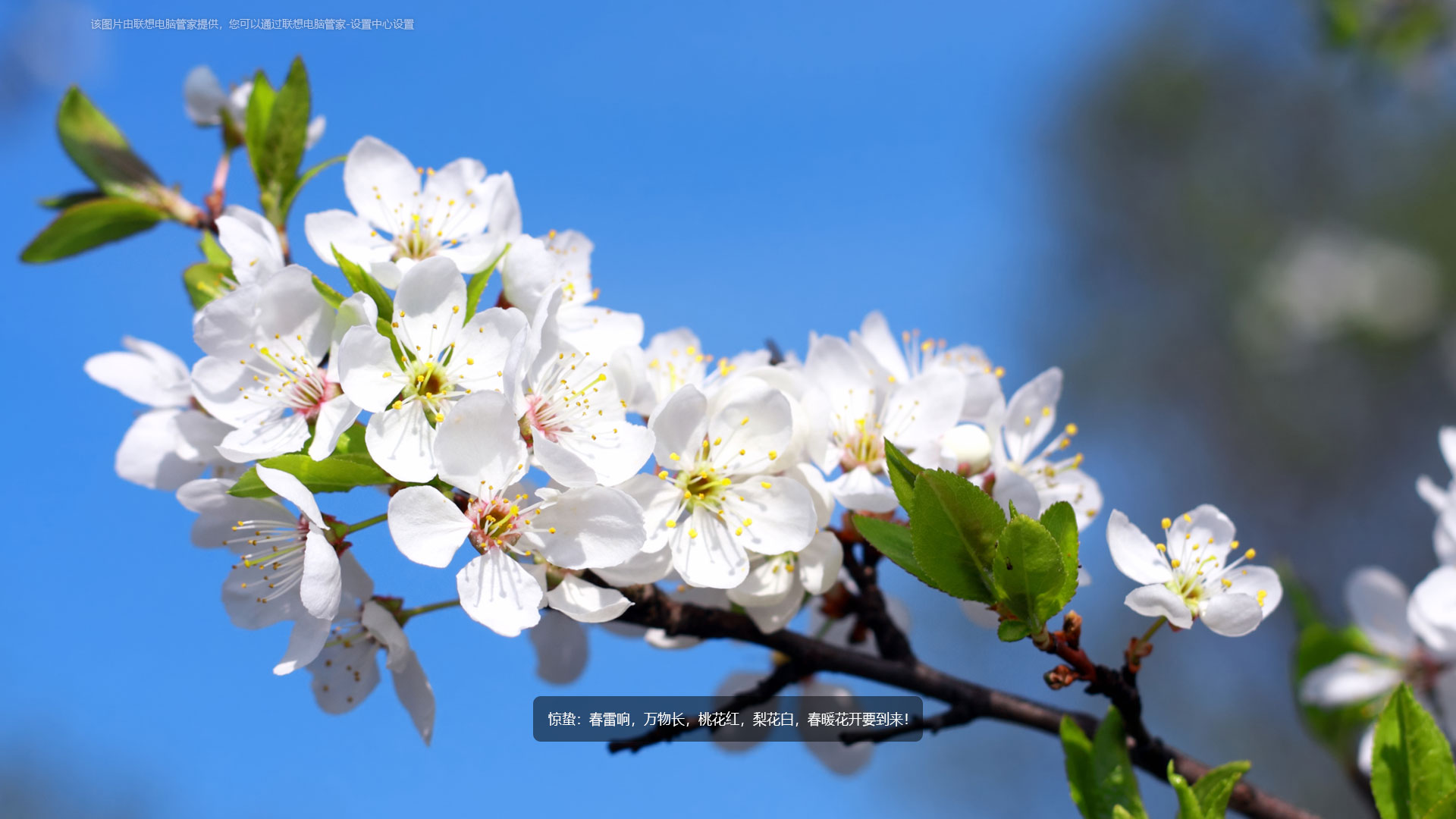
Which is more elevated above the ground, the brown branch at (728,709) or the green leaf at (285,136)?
the green leaf at (285,136)

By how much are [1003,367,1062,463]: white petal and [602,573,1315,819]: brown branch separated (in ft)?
0.95

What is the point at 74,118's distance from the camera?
1.50 meters

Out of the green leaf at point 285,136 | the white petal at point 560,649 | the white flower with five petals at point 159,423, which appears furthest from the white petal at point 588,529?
the green leaf at point 285,136

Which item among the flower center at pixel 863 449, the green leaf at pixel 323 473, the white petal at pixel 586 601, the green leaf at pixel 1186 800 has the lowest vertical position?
the green leaf at pixel 1186 800

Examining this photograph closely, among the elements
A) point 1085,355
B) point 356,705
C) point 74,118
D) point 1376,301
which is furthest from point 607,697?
point 1085,355

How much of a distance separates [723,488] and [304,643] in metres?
0.44

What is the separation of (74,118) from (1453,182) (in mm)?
14164

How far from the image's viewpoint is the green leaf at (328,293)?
1.05 m

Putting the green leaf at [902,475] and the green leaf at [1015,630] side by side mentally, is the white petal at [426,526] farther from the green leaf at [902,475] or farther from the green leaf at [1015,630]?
the green leaf at [1015,630]

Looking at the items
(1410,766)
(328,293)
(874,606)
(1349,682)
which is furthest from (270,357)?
(1349,682)

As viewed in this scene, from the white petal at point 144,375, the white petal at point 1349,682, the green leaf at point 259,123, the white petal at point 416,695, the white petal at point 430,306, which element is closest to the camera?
the white petal at point 430,306

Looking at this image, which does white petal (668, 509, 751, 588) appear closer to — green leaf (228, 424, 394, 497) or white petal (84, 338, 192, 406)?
green leaf (228, 424, 394, 497)

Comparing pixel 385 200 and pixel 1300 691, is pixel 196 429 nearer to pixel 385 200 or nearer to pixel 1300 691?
pixel 385 200

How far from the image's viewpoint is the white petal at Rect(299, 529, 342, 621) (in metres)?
0.92
